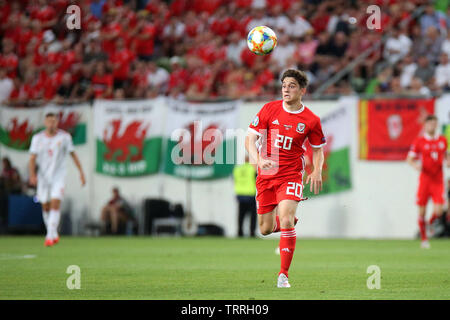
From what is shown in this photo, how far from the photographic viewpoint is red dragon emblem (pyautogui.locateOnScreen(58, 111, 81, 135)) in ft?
82.0

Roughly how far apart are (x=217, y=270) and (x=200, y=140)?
36.7 feet

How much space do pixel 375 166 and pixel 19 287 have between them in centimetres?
1444

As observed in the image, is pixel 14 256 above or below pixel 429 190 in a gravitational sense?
below

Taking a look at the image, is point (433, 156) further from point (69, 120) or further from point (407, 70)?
point (69, 120)

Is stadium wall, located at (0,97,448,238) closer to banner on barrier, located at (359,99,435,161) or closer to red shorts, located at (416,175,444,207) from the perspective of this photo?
banner on barrier, located at (359,99,435,161)

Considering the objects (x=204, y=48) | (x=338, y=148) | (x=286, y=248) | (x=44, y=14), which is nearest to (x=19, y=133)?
(x=44, y=14)

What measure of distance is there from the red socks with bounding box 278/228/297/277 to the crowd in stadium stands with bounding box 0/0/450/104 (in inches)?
520

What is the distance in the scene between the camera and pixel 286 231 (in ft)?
35.0

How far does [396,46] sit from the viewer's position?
948 inches

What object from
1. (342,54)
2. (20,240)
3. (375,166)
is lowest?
(20,240)

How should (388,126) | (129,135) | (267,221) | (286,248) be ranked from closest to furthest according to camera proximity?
(286,248)
(267,221)
(388,126)
(129,135)

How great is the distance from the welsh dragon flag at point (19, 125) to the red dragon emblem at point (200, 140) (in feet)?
14.5
